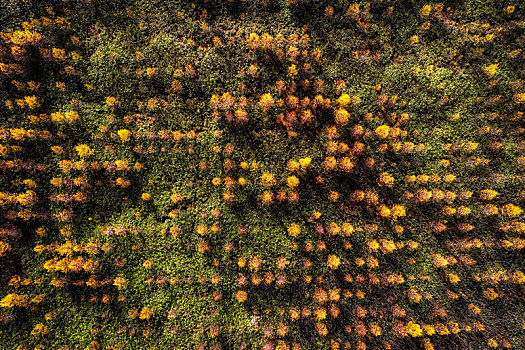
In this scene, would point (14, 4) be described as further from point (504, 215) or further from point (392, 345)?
point (504, 215)

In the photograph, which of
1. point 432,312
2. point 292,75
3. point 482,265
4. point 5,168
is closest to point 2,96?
point 5,168

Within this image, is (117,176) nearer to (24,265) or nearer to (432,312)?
(24,265)

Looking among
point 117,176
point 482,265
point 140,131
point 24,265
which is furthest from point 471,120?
point 24,265

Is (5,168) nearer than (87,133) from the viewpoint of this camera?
Yes

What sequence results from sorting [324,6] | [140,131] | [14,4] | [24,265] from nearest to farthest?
[24,265]
[14,4]
[140,131]
[324,6]

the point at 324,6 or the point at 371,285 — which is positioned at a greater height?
the point at 324,6

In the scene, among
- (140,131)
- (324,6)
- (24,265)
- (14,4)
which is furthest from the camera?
(324,6)

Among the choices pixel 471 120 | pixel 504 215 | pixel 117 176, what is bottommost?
pixel 504 215
